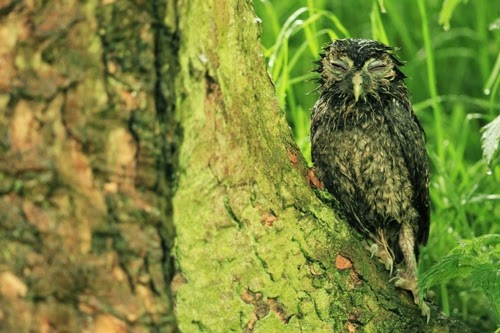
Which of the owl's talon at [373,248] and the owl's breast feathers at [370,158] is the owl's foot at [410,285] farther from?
the owl's breast feathers at [370,158]

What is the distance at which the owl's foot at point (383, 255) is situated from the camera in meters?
2.82

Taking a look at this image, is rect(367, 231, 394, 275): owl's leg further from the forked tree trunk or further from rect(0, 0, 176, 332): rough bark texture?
rect(0, 0, 176, 332): rough bark texture

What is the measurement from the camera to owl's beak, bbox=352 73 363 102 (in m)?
3.16

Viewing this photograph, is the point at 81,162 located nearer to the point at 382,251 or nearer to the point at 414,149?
the point at 382,251

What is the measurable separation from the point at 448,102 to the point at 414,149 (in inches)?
104

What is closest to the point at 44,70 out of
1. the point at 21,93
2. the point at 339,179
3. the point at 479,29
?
the point at 21,93

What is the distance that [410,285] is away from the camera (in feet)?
9.34

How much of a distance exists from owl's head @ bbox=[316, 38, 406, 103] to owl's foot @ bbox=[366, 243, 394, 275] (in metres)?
0.57

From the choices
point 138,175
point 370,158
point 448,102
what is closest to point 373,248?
point 370,158

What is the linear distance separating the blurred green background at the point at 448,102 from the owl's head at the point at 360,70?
0.15m

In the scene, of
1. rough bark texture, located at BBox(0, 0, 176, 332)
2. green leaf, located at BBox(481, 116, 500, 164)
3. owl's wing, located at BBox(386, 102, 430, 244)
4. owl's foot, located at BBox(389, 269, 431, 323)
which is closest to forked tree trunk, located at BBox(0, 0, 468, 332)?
rough bark texture, located at BBox(0, 0, 176, 332)

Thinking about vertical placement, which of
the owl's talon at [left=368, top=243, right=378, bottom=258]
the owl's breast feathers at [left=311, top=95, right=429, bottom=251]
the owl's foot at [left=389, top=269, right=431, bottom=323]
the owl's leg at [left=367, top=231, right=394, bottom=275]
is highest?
the owl's breast feathers at [left=311, top=95, right=429, bottom=251]

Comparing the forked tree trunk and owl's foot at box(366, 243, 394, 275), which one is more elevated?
the forked tree trunk

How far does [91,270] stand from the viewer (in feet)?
6.02
